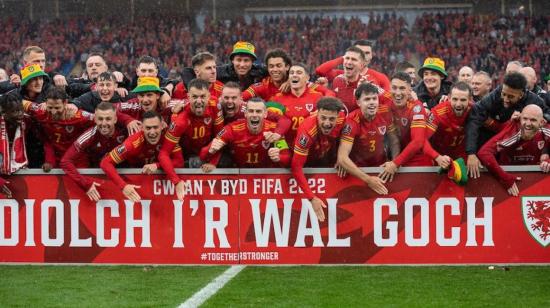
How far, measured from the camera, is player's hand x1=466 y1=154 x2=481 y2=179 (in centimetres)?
803

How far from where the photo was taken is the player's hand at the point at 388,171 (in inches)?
316

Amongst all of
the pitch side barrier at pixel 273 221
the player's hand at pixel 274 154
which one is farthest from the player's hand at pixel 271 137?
the pitch side barrier at pixel 273 221

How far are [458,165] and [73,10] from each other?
2927 centimetres

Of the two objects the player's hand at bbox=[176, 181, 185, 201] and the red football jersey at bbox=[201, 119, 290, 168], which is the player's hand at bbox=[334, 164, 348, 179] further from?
the player's hand at bbox=[176, 181, 185, 201]

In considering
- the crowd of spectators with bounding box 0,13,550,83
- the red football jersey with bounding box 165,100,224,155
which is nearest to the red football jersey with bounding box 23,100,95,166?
the red football jersey with bounding box 165,100,224,155

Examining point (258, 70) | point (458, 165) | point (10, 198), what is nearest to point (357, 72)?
point (258, 70)

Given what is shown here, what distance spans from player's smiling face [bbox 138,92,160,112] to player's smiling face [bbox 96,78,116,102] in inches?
14.1

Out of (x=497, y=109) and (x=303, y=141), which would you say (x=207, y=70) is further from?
(x=497, y=109)

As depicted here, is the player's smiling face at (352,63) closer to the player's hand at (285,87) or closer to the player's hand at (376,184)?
the player's hand at (285,87)

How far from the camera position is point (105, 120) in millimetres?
8164

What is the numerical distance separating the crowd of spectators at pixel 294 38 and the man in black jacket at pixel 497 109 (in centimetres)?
2034

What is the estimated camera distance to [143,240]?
27.4ft

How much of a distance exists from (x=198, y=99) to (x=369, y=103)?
1573 millimetres

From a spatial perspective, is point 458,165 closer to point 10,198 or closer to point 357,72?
point 357,72
